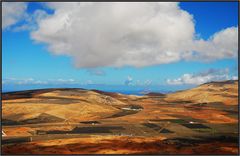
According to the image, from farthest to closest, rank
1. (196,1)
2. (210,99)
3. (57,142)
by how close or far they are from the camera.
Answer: (210,99)
(57,142)
(196,1)

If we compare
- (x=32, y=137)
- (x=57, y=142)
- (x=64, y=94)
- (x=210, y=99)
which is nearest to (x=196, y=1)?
(x=57, y=142)

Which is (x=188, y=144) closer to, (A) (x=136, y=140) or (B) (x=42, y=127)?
(A) (x=136, y=140)

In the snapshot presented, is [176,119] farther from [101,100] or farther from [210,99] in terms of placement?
[210,99]

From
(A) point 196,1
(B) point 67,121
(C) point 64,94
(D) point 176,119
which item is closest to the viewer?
(A) point 196,1

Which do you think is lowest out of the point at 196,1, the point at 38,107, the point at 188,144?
the point at 188,144

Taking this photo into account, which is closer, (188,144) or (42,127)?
(188,144)

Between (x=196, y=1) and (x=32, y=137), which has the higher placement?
(x=196, y=1)

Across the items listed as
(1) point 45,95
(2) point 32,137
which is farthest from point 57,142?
(1) point 45,95
